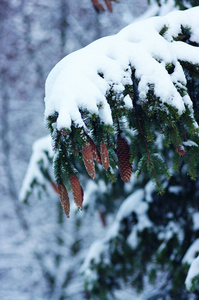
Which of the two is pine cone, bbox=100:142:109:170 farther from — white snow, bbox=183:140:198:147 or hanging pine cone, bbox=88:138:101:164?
white snow, bbox=183:140:198:147

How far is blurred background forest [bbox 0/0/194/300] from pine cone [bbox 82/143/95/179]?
244 inches

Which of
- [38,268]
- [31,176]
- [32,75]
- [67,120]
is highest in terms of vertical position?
[67,120]

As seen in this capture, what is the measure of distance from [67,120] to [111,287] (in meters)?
2.55

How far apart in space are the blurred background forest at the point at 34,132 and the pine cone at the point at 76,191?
20.0 ft

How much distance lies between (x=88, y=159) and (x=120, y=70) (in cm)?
38

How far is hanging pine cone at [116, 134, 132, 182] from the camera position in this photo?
48.0 inches

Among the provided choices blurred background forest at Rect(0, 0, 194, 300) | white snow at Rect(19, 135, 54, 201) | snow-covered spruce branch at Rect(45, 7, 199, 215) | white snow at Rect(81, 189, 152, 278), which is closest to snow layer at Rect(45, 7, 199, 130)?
snow-covered spruce branch at Rect(45, 7, 199, 215)

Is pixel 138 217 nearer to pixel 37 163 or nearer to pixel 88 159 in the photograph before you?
pixel 37 163

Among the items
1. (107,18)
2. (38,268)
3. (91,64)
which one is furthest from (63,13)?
(91,64)

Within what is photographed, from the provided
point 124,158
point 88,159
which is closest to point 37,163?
point 124,158

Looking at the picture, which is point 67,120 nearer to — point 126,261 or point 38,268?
point 126,261

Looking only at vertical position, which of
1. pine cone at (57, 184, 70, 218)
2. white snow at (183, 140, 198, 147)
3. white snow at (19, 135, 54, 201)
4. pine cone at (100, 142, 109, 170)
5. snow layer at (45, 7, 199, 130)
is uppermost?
snow layer at (45, 7, 199, 130)

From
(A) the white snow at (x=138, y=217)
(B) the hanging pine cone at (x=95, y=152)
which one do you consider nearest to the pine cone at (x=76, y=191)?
(B) the hanging pine cone at (x=95, y=152)

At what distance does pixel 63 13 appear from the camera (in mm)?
7582
